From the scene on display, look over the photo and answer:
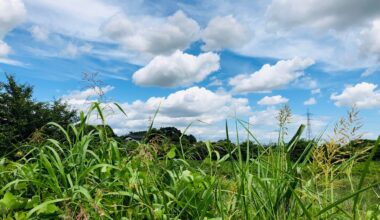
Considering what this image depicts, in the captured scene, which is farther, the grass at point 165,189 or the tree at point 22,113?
the tree at point 22,113

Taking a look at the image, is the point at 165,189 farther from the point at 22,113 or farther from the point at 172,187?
the point at 22,113

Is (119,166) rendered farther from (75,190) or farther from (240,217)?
(240,217)

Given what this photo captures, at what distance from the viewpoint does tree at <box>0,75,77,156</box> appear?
18.8 metres

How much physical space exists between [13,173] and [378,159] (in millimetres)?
13794

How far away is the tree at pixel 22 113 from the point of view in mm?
18827

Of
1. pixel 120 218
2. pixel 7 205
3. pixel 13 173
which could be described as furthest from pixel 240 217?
pixel 13 173

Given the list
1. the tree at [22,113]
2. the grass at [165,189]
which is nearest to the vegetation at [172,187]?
the grass at [165,189]

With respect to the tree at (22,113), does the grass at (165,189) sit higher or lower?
lower

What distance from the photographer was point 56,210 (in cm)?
290

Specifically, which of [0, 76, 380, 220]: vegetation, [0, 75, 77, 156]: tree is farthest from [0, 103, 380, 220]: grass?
[0, 75, 77, 156]: tree

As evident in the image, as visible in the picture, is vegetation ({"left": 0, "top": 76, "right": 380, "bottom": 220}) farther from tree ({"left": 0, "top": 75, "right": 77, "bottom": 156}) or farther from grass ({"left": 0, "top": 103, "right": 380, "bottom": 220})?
tree ({"left": 0, "top": 75, "right": 77, "bottom": 156})

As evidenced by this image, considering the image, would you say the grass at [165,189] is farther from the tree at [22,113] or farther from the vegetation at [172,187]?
the tree at [22,113]

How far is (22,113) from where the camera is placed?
19.5 m

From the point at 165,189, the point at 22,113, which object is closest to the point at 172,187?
the point at 165,189
